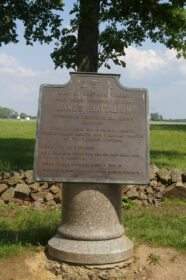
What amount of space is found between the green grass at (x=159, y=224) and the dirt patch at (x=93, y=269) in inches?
21.4

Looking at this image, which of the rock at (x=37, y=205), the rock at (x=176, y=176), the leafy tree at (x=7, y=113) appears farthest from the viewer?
the leafy tree at (x=7, y=113)

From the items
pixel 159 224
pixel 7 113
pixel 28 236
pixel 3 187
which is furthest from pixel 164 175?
pixel 7 113

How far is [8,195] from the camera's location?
320 inches

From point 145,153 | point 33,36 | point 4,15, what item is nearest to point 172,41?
point 33,36

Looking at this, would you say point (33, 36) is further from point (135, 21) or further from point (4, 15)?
point (135, 21)

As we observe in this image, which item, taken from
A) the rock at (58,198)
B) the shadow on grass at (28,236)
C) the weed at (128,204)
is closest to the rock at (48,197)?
the rock at (58,198)

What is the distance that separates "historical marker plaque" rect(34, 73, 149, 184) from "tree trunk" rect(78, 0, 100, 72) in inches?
224

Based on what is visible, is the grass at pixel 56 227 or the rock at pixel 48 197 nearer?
the grass at pixel 56 227

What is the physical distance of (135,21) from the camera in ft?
39.5

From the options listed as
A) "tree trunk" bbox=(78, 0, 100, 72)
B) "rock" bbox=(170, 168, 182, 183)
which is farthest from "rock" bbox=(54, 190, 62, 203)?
"tree trunk" bbox=(78, 0, 100, 72)

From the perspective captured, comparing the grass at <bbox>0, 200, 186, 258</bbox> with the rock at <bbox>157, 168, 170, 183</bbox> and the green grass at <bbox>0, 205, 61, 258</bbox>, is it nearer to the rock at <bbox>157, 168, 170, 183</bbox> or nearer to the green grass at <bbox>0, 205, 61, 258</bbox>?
the green grass at <bbox>0, 205, 61, 258</bbox>

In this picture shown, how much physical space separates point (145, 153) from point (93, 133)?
77 centimetres

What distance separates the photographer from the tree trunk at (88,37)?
33.4ft

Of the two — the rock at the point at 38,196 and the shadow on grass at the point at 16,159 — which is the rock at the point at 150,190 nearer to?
the rock at the point at 38,196
